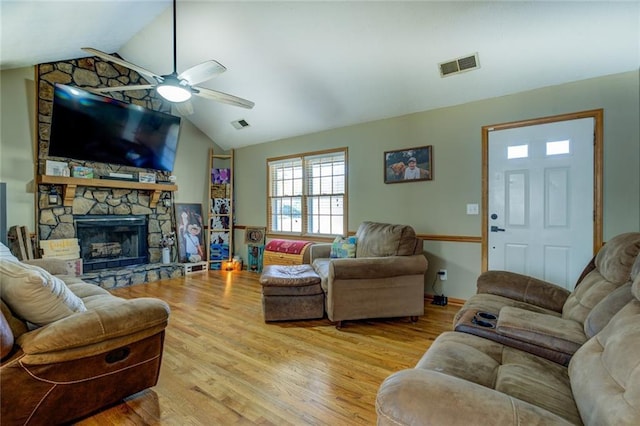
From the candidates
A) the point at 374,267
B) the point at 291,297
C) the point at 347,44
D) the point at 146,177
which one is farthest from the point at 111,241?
the point at 347,44

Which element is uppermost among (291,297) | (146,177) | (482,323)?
(146,177)

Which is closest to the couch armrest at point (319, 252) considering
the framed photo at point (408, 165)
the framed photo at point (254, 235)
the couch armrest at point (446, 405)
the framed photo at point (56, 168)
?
the framed photo at point (408, 165)

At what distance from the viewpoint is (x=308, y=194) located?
203 inches

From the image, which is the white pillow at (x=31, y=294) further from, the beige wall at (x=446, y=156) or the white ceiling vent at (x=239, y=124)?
the white ceiling vent at (x=239, y=124)

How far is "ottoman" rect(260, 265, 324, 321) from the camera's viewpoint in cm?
306

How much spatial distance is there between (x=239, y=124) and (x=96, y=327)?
14.4ft

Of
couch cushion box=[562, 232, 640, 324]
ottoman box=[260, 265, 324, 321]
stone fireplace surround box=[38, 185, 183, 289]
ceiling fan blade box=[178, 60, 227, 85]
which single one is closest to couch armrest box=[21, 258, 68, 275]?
stone fireplace surround box=[38, 185, 183, 289]

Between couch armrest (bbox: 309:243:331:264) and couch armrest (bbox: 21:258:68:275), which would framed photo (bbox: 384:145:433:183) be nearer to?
couch armrest (bbox: 309:243:331:264)

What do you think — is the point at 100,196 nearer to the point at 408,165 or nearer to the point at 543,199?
the point at 408,165

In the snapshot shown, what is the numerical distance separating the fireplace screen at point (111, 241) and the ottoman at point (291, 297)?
3.17 m

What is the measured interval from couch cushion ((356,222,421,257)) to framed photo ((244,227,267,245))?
8.12ft

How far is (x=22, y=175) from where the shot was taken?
4.00 m

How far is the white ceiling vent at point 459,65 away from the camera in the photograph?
3.11 m

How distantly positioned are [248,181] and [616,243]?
525 centimetres
